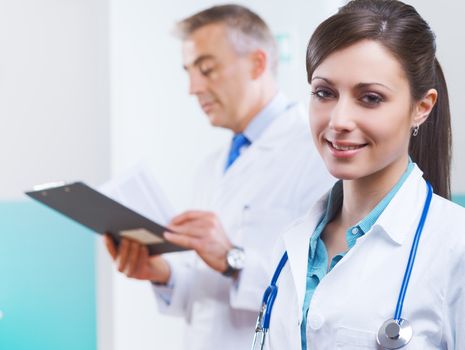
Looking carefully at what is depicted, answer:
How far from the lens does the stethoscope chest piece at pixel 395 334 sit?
0.86 m

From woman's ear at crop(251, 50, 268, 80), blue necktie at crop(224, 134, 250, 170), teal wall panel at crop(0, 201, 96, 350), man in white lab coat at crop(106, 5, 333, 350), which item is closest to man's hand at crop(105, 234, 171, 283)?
man in white lab coat at crop(106, 5, 333, 350)

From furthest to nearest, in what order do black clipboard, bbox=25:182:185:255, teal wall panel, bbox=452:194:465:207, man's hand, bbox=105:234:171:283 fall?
man's hand, bbox=105:234:171:283, black clipboard, bbox=25:182:185:255, teal wall panel, bbox=452:194:465:207

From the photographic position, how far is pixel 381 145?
906 mm

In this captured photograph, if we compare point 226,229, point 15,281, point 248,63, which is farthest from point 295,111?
point 15,281

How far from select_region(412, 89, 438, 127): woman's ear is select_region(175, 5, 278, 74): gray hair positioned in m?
1.00

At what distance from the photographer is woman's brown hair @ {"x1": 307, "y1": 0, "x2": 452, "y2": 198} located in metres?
0.91

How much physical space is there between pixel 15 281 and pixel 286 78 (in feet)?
3.56

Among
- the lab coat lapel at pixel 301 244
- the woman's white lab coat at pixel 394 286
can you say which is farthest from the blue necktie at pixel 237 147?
the woman's white lab coat at pixel 394 286

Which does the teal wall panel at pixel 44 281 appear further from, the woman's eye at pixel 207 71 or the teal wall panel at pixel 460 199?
the teal wall panel at pixel 460 199

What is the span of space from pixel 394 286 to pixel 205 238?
79 cm

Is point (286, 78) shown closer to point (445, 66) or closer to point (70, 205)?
point (70, 205)

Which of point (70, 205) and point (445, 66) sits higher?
point (445, 66)

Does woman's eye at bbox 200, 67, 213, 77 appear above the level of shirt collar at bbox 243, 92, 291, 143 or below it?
above

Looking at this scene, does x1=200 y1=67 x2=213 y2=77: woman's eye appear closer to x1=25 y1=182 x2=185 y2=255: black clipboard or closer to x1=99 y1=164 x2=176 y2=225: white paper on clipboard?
x1=99 y1=164 x2=176 y2=225: white paper on clipboard
